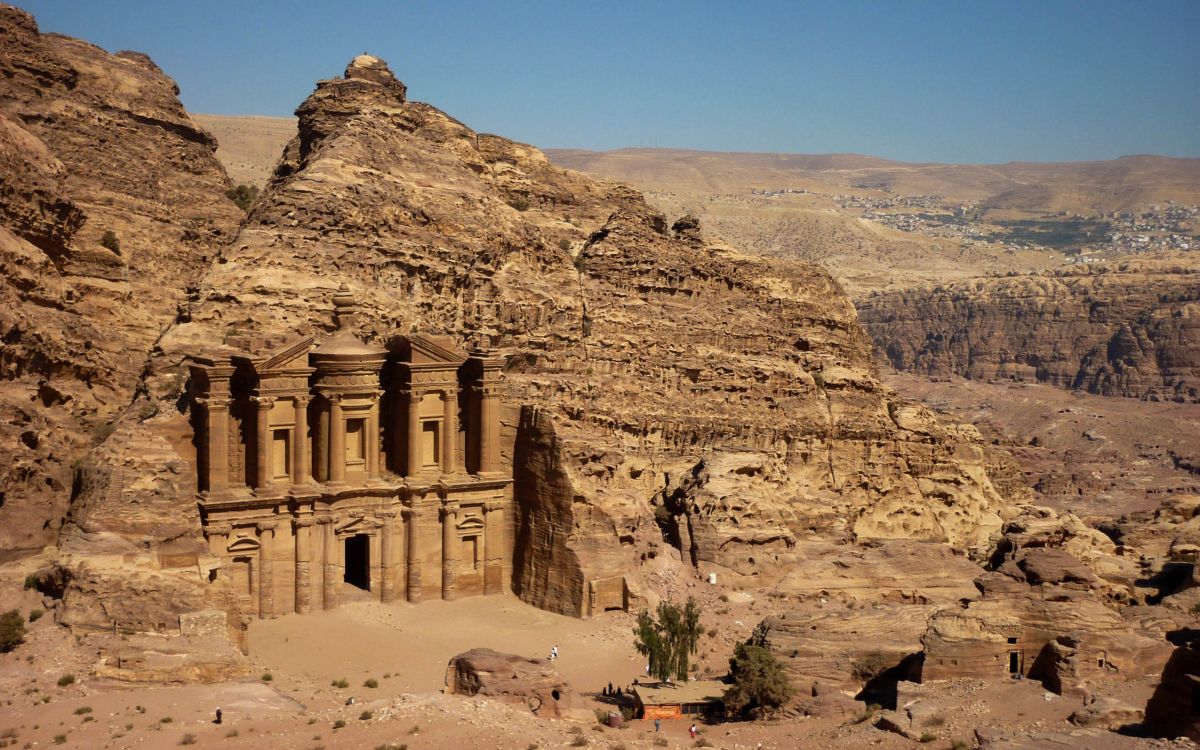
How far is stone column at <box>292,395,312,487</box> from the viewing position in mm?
35219

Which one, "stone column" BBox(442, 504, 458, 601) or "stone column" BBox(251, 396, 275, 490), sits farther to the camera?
"stone column" BBox(442, 504, 458, 601)

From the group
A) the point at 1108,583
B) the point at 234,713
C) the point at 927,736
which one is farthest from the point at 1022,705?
the point at 234,713

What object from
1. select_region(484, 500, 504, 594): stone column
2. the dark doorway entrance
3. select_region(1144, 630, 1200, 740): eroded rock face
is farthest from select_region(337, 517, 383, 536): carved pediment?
select_region(1144, 630, 1200, 740): eroded rock face

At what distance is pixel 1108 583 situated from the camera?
37406 millimetres

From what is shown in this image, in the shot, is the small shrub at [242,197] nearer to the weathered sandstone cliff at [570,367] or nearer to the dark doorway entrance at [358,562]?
the weathered sandstone cliff at [570,367]

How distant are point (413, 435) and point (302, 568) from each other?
4.66m

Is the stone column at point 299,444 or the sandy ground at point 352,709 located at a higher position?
the stone column at point 299,444

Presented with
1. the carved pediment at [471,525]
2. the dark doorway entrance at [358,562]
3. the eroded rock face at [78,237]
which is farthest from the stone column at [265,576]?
the carved pediment at [471,525]

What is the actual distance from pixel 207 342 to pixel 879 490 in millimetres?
23994

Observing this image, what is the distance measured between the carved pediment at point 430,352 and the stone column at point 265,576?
5.96 meters

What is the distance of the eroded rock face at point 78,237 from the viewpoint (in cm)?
3559

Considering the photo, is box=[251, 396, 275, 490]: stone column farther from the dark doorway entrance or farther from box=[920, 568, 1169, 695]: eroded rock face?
box=[920, 568, 1169, 695]: eroded rock face

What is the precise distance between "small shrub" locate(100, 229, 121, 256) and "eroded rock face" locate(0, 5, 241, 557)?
6.6 inches

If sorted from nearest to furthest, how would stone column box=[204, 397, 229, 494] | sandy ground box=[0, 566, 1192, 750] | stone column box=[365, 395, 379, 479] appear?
sandy ground box=[0, 566, 1192, 750] < stone column box=[204, 397, 229, 494] < stone column box=[365, 395, 379, 479]
